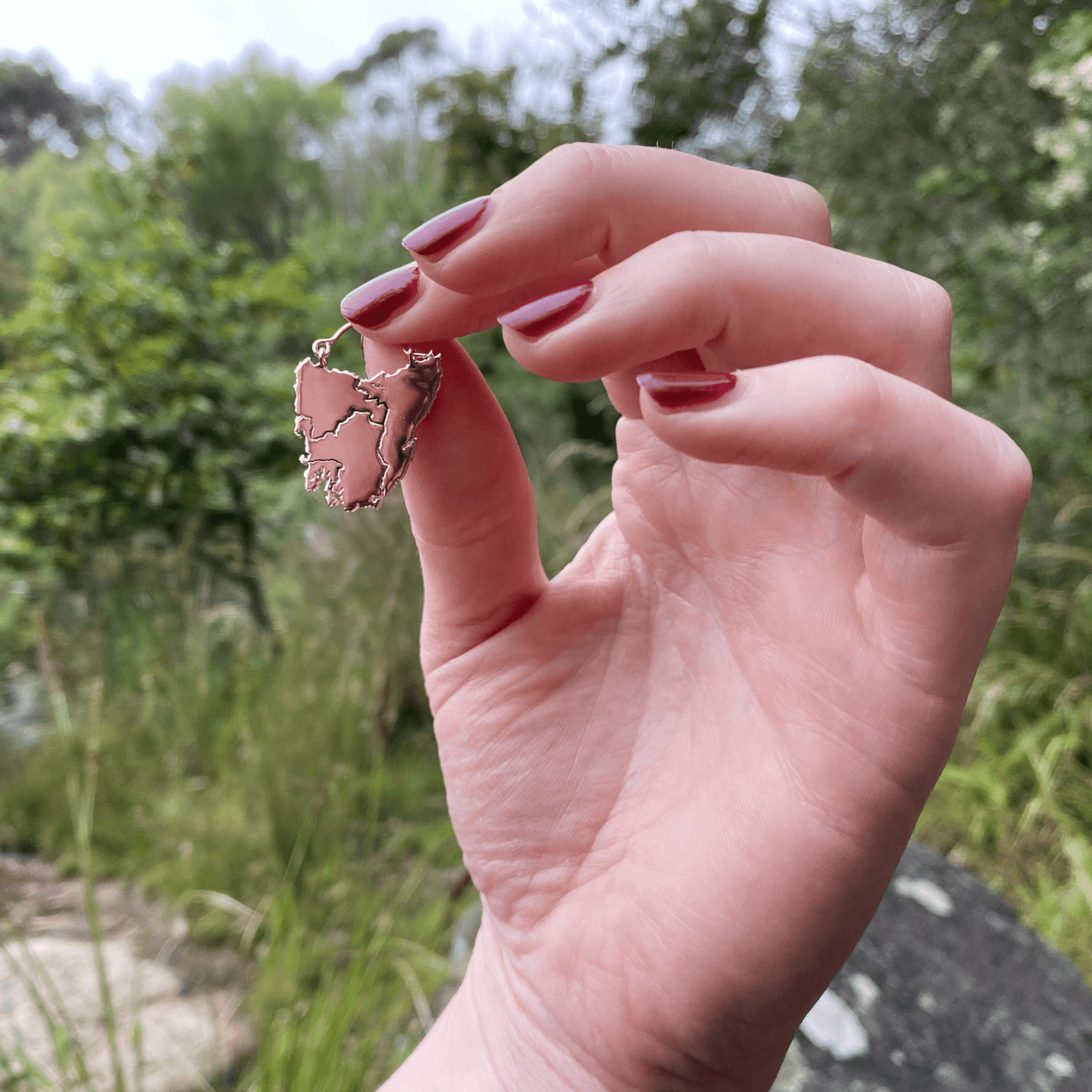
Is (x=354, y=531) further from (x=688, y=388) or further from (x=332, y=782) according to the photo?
(x=688, y=388)

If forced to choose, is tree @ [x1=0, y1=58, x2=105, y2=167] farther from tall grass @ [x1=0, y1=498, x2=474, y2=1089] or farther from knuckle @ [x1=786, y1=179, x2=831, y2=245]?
knuckle @ [x1=786, y1=179, x2=831, y2=245]

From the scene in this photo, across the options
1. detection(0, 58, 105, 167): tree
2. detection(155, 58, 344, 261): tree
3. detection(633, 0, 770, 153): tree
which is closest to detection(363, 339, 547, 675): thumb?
detection(633, 0, 770, 153): tree

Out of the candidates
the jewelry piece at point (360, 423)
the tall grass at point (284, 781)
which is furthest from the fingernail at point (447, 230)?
the tall grass at point (284, 781)

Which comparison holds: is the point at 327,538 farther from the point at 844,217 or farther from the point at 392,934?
the point at 844,217

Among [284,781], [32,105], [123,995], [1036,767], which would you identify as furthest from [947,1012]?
[32,105]

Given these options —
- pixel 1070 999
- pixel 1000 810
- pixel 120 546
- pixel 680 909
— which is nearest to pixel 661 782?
pixel 680 909

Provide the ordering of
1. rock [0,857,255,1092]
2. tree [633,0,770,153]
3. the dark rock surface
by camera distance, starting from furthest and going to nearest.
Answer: tree [633,0,770,153]
rock [0,857,255,1092]
the dark rock surface
